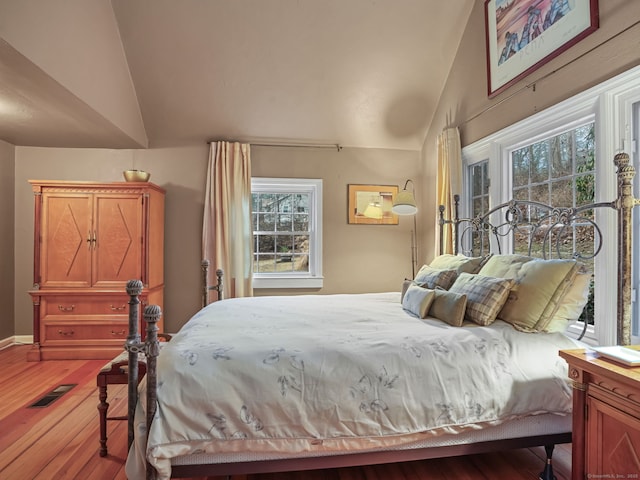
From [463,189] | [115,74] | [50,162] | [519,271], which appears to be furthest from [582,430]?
[50,162]

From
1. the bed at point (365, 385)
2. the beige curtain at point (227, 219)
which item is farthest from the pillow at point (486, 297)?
the beige curtain at point (227, 219)

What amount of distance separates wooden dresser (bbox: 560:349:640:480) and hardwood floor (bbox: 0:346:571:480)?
50 centimetres

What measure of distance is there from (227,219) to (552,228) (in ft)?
9.91

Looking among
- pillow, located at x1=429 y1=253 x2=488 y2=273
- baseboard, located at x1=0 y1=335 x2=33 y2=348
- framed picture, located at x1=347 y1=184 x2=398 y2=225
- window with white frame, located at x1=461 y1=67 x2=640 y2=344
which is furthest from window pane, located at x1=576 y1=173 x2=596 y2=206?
baseboard, located at x1=0 y1=335 x2=33 y2=348

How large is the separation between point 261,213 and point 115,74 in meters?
1.96

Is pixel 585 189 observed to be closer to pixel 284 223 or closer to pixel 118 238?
pixel 284 223

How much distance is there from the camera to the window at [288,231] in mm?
4227

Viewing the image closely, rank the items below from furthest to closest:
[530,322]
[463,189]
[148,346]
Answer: [463,189], [530,322], [148,346]

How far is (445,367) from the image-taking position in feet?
5.20

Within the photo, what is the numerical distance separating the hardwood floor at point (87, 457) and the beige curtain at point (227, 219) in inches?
61.7

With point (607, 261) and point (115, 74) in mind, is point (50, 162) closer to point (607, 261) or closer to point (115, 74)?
point (115, 74)

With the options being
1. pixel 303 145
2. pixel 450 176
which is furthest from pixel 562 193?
pixel 303 145

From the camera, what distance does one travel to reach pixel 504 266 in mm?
2152

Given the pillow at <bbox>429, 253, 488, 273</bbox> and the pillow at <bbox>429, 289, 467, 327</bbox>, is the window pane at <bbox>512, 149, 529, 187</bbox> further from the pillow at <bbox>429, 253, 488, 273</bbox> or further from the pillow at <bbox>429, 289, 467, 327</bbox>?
the pillow at <bbox>429, 289, 467, 327</bbox>
